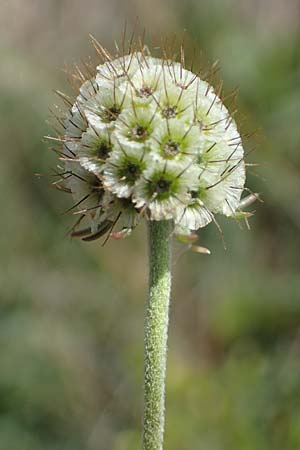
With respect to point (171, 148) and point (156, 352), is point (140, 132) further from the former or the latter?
point (156, 352)

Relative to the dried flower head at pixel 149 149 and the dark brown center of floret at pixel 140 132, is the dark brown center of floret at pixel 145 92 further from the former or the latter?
the dark brown center of floret at pixel 140 132

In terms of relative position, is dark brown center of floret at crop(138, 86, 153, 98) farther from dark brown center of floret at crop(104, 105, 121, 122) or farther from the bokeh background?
the bokeh background

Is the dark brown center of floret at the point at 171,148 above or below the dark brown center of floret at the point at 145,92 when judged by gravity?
below

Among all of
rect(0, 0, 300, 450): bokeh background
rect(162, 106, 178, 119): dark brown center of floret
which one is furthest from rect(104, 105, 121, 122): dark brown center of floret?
rect(0, 0, 300, 450): bokeh background

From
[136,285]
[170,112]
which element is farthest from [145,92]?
[136,285]

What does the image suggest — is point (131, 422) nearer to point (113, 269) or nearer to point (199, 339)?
point (199, 339)

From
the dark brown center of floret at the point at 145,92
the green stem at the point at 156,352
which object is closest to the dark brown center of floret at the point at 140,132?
the dark brown center of floret at the point at 145,92
